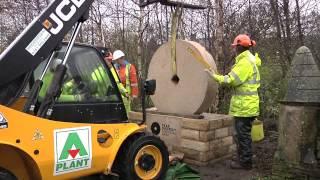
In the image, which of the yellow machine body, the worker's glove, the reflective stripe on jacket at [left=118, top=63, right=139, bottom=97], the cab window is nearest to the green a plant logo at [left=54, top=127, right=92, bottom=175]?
the yellow machine body

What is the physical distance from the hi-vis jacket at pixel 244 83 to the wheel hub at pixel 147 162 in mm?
1585

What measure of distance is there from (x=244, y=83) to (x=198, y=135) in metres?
1.03

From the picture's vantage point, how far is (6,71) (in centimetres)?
392

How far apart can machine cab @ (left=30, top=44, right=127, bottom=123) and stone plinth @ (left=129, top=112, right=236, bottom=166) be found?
177 centimetres

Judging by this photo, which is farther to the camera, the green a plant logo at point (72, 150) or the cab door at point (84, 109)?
the cab door at point (84, 109)

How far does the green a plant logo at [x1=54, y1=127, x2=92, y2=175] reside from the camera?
4113 mm

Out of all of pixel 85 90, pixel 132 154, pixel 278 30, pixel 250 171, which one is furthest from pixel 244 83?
pixel 278 30

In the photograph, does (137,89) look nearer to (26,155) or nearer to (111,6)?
(26,155)

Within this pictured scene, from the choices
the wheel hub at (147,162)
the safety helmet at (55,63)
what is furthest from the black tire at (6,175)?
the wheel hub at (147,162)

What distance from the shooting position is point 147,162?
5.10m

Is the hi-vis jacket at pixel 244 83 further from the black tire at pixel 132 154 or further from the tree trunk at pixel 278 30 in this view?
the tree trunk at pixel 278 30

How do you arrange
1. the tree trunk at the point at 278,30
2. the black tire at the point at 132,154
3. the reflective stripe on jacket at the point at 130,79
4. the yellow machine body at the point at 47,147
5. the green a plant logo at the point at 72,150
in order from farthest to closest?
the tree trunk at the point at 278,30 < the reflective stripe on jacket at the point at 130,79 < the black tire at the point at 132,154 < the green a plant logo at the point at 72,150 < the yellow machine body at the point at 47,147

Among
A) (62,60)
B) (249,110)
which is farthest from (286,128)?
(62,60)

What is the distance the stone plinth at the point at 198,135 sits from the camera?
6.38 meters
